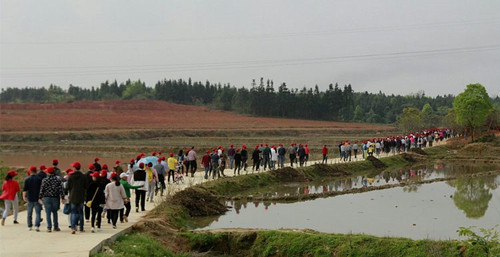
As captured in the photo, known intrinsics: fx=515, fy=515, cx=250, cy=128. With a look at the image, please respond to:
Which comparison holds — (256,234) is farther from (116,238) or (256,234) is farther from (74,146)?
(74,146)

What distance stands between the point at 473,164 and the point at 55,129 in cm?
5658

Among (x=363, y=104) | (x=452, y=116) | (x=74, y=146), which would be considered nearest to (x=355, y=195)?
(x=74, y=146)

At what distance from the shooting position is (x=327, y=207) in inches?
813

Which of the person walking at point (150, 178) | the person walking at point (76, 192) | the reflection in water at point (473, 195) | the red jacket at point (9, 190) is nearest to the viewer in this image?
the person walking at point (76, 192)

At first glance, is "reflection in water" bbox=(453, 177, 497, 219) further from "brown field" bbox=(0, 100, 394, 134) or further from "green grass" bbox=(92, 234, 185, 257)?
"brown field" bbox=(0, 100, 394, 134)

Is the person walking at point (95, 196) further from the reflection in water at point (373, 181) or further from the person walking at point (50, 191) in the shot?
the reflection in water at point (373, 181)

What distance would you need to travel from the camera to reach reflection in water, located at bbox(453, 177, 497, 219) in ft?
66.4

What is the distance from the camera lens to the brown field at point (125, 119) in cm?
8044

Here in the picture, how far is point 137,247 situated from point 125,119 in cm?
8476

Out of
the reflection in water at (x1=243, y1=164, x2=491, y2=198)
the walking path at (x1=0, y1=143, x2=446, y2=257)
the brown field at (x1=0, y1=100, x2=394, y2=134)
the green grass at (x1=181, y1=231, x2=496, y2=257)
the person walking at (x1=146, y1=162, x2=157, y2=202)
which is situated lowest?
the reflection in water at (x1=243, y1=164, x2=491, y2=198)

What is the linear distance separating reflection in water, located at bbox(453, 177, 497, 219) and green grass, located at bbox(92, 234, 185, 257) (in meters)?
11.8

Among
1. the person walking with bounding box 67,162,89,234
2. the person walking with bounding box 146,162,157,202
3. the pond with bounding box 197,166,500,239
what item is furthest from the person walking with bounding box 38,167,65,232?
the pond with bounding box 197,166,500,239

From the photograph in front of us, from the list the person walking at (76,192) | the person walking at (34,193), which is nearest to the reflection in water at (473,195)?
the person walking at (76,192)

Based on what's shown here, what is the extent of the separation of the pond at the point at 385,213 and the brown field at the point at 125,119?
58.9 meters
